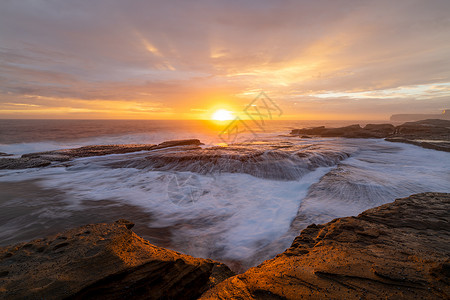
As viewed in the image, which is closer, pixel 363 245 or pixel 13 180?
pixel 363 245

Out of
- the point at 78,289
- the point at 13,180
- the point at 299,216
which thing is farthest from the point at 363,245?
the point at 13,180

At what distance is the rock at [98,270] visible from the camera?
8.27ft

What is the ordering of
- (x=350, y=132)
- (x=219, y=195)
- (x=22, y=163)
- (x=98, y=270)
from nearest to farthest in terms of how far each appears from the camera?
(x=98, y=270)
(x=219, y=195)
(x=22, y=163)
(x=350, y=132)

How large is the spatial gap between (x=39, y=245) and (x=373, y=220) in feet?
23.3

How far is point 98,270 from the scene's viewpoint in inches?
110

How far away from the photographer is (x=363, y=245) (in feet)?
11.9

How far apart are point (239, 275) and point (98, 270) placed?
2.19 meters

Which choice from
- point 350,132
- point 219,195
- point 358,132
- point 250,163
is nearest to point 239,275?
point 219,195

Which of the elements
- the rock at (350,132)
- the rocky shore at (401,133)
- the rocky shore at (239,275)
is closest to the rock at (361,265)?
the rocky shore at (239,275)

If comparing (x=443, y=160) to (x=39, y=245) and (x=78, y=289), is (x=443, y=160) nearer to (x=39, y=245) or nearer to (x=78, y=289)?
(x=78, y=289)

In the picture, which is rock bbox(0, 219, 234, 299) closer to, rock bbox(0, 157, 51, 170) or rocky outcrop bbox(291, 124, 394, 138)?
rock bbox(0, 157, 51, 170)

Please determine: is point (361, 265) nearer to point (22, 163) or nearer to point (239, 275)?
point (239, 275)

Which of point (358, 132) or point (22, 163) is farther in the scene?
point (358, 132)

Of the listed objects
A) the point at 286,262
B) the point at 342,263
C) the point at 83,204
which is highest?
the point at 342,263
